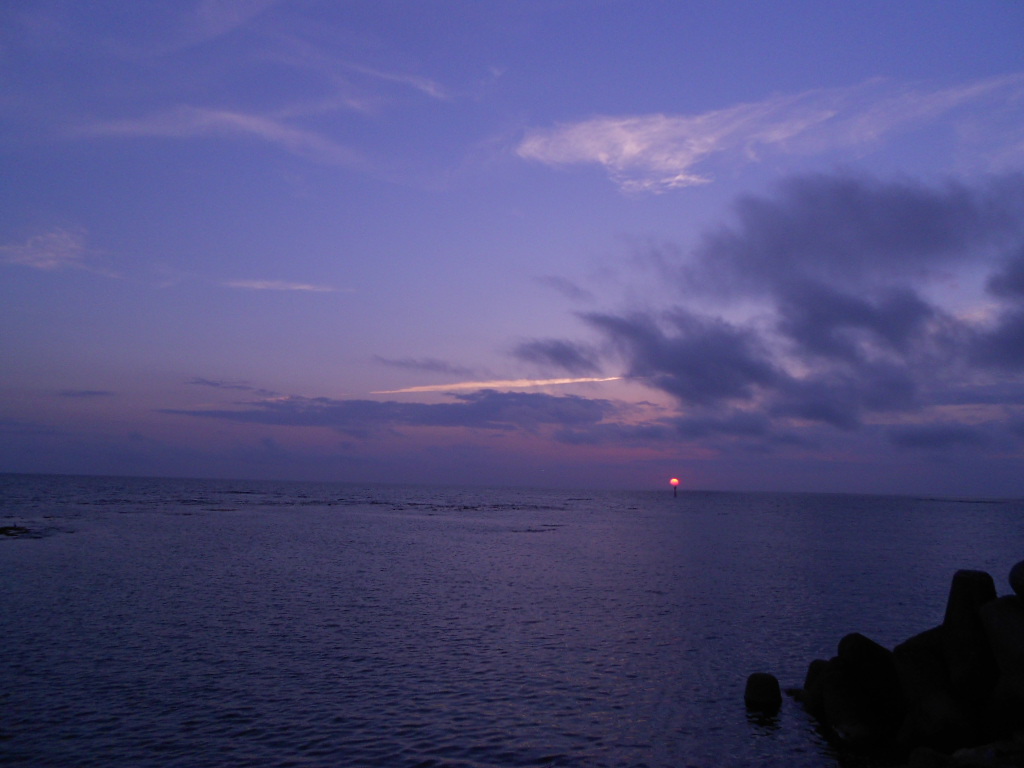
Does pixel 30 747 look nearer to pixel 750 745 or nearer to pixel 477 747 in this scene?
pixel 477 747

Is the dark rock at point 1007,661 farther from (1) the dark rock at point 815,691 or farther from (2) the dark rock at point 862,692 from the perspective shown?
(1) the dark rock at point 815,691

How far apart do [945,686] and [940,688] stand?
208 mm

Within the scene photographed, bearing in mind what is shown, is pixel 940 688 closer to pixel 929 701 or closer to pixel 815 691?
pixel 929 701

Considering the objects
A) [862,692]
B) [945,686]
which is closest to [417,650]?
[862,692]

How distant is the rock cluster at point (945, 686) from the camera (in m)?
15.8

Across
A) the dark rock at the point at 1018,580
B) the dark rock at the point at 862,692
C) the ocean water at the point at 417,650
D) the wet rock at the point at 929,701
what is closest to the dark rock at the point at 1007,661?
the dark rock at the point at 1018,580

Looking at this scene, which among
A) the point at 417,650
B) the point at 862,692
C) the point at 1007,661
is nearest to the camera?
the point at 1007,661

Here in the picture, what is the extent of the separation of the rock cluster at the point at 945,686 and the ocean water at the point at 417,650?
1282 millimetres

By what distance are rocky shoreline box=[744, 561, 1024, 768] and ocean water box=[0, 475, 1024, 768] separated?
1059mm

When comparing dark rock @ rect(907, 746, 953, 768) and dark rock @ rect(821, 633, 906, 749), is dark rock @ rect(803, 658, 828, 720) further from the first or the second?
dark rock @ rect(907, 746, 953, 768)

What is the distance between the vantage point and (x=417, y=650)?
25.4 meters

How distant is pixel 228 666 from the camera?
22.7 m

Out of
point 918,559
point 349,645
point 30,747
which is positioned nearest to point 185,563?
point 349,645

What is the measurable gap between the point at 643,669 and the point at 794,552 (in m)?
48.1
